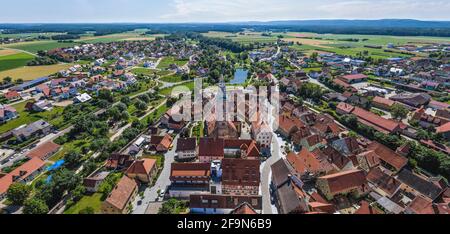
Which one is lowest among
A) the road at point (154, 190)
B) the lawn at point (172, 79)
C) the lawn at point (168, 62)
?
the road at point (154, 190)

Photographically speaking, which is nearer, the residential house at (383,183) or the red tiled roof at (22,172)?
the residential house at (383,183)

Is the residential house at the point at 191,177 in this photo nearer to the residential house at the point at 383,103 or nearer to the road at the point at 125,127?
the road at the point at 125,127

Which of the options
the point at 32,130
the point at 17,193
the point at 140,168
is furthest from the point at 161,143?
the point at 32,130

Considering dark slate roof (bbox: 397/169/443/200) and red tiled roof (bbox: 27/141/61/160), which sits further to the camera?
red tiled roof (bbox: 27/141/61/160)

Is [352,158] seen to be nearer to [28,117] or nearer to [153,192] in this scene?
[153,192]

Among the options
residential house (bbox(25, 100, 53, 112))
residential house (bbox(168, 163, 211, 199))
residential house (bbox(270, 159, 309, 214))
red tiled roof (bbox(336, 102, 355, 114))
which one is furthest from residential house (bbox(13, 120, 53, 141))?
red tiled roof (bbox(336, 102, 355, 114))

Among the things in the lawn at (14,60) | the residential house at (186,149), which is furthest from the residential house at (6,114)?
the lawn at (14,60)

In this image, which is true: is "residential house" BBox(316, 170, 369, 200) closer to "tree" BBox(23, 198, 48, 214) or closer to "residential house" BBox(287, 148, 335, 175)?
"residential house" BBox(287, 148, 335, 175)

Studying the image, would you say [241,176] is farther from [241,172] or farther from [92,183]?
[92,183]
